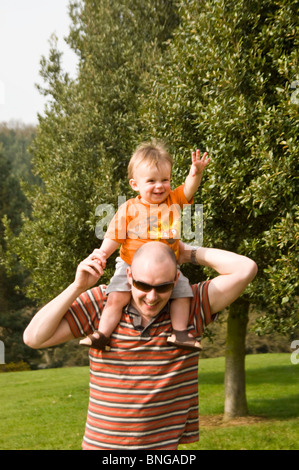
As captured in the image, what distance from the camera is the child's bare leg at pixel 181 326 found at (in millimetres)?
3367

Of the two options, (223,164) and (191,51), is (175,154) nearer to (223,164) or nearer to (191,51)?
(223,164)

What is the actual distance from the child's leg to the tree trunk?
11.0 metres

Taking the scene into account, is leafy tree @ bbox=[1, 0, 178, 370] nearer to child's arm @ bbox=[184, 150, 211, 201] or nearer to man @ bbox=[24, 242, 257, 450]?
child's arm @ bbox=[184, 150, 211, 201]

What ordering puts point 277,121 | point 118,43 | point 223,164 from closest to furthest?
point 277,121, point 223,164, point 118,43

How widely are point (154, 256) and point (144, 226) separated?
2.38 ft

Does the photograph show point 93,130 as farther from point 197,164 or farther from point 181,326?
point 181,326

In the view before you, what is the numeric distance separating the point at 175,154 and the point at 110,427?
26.1 ft

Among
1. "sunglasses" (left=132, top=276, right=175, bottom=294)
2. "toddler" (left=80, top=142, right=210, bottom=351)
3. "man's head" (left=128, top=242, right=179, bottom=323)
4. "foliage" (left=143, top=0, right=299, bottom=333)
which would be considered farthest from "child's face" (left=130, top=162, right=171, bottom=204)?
"foliage" (left=143, top=0, right=299, bottom=333)

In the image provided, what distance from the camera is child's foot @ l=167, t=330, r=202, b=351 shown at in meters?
3.36

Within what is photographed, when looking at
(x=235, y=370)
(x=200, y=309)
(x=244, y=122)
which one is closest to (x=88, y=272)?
(x=200, y=309)

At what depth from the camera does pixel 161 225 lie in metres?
4.07

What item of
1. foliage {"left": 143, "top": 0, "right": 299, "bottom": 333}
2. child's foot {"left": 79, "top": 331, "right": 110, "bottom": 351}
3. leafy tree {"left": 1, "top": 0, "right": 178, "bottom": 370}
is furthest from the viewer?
leafy tree {"left": 1, "top": 0, "right": 178, "bottom": 370}

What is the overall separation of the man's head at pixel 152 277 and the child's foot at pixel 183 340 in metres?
0.20

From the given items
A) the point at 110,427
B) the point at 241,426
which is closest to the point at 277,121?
the point at 110,427
